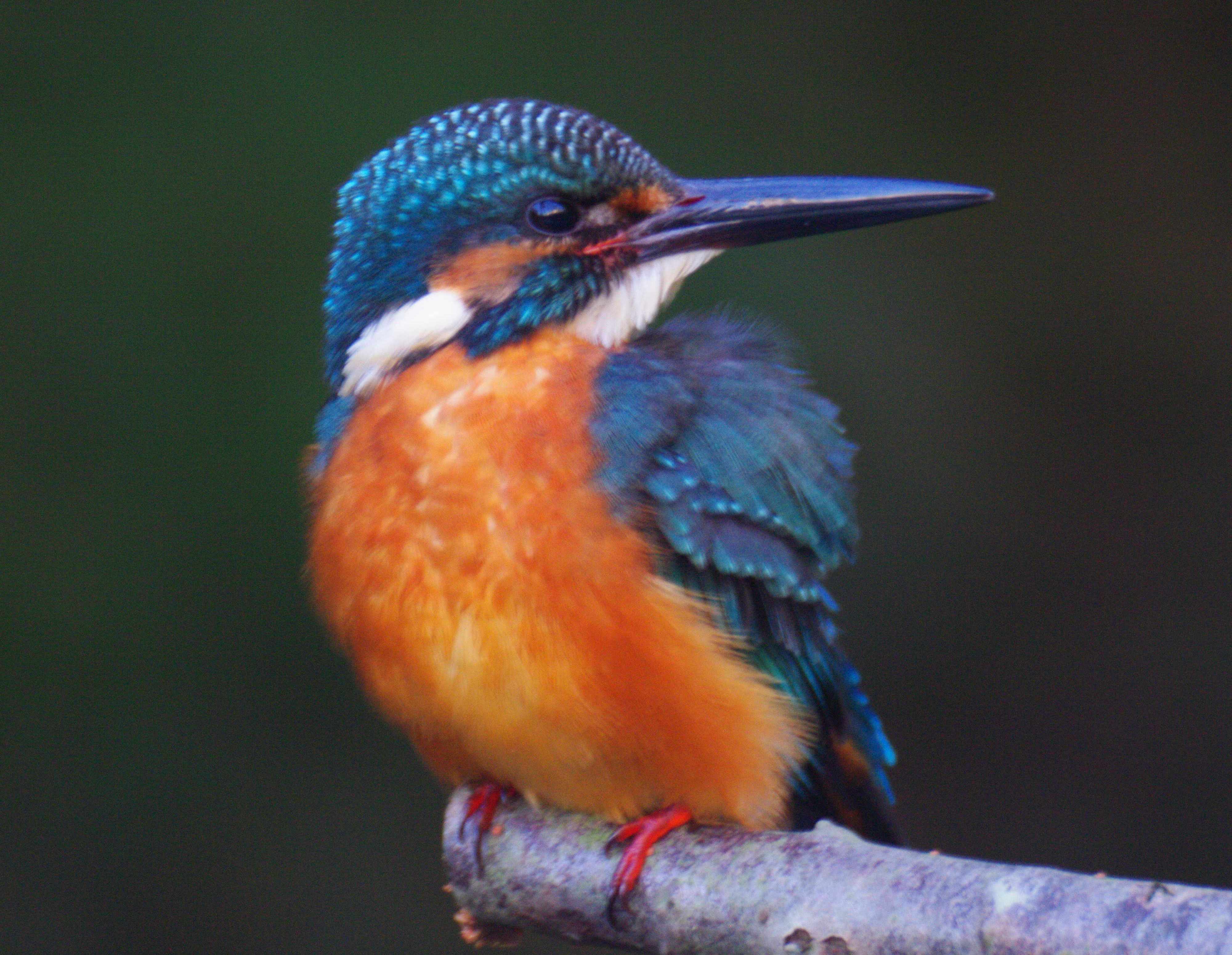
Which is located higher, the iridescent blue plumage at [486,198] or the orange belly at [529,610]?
the iridescent blue plumage at [486,198]

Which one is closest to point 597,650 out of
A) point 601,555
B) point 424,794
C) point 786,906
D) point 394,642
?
point 601,555

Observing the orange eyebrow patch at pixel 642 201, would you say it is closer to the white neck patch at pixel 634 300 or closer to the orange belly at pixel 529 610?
the white neck patch at pixel 634 300

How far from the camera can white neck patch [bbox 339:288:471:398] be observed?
160cm

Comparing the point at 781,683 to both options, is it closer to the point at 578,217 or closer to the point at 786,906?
the point at 786,906

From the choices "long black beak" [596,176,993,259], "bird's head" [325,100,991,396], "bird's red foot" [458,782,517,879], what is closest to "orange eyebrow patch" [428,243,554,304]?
"bird's head" [325,100,991,396]

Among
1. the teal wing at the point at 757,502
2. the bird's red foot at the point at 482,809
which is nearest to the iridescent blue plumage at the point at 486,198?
the teal wing at the point at 757,502

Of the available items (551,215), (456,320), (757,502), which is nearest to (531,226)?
(551,215)

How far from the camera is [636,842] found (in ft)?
4.80

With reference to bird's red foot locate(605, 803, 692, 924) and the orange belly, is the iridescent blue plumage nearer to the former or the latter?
the orange belly

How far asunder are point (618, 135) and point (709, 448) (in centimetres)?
40

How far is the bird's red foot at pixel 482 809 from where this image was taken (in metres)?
1.58

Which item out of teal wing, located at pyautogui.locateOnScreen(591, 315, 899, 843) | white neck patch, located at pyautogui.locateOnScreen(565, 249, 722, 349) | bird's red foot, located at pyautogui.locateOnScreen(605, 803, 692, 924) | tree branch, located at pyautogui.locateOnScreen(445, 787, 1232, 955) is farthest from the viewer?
white neck patch, located at pyautogui.locateOnScreen(565, 249, 722, 349)

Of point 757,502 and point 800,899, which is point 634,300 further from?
point 800,899

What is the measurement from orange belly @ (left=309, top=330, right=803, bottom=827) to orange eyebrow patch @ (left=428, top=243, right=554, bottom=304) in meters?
0.07
